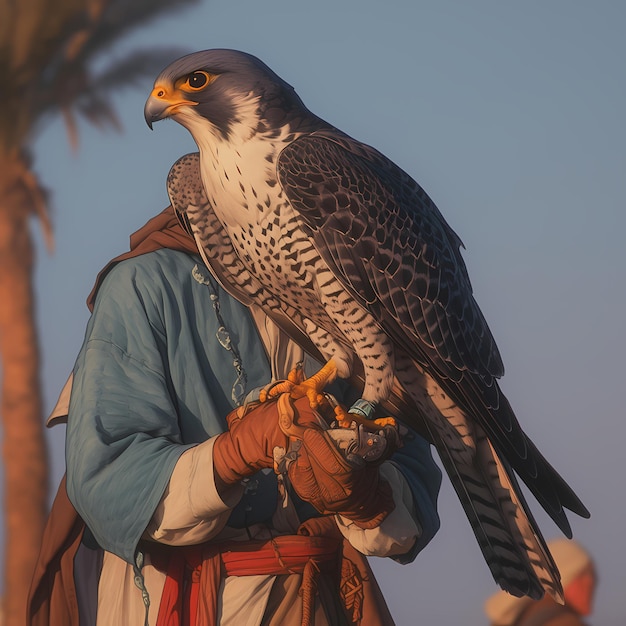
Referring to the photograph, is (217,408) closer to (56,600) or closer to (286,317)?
(286,317)

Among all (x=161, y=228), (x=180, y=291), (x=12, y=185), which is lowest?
→ (x=180, y=291)

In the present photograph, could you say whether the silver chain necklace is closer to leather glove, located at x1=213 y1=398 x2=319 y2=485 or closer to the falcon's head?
leather glove, located at x1=213 y1=398 x2=319 y2=485

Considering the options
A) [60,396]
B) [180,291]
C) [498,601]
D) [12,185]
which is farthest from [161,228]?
[12,185]

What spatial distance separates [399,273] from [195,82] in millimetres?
829

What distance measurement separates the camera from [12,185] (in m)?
6.66

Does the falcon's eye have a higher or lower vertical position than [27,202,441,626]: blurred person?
higher

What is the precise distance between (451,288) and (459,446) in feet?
1.58

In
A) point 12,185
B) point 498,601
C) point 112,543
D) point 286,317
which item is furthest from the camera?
point 12,185

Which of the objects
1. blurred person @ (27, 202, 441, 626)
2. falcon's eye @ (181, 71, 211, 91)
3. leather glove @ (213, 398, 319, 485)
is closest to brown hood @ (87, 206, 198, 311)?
blurred person @ (27, 202, 441, 626)

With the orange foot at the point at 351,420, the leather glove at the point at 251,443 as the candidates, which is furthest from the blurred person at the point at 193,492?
the orange foot at the point at 351,420

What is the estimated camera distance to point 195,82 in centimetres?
316

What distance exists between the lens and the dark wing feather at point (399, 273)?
3.03 meters

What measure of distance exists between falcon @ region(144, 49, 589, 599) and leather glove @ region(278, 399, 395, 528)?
310 millimetres

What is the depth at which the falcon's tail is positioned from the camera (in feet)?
10.2
